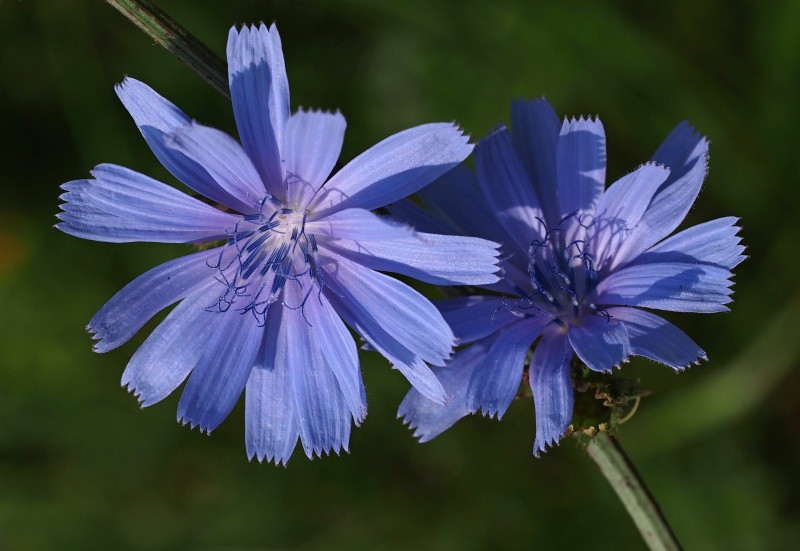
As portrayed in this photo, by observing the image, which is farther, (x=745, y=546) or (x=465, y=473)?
(x=465, y=473)

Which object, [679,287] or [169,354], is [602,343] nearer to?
[679,287]

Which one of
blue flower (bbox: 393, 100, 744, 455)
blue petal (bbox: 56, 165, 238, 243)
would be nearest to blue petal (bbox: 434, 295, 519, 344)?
blue flower (bbox: 393, 100, 744, 455)

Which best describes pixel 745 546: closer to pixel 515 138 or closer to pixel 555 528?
pixel 555 528

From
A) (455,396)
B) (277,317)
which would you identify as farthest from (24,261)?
(455,396)

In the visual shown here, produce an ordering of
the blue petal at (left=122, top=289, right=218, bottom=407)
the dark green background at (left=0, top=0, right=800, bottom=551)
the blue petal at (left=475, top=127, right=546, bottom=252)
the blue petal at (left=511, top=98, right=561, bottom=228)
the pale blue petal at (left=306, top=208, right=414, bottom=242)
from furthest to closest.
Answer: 1. the dark green background at (left=0, top=0, right=800, bottom=551)
2. the blue petal at (left=511, top=98, right=561, bottom=228)
3. the blue petal at (left=475, top=127, right=546, bottom=252)
4. the blue petal at (left=122, top=289, right=218, bottom=407)
5. the pale blue petal at (left=306, top=208, right=414, bottom=242)

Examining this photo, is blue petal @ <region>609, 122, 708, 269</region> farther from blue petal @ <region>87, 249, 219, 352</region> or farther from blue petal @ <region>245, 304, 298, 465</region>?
blue petal @ <region>87, 249, 219, 352</region>

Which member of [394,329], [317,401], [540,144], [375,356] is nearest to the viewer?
[394,329]

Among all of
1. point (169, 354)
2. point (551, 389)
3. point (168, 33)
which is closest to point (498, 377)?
point (551, 389)
